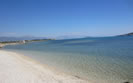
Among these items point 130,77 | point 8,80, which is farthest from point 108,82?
point 8,80

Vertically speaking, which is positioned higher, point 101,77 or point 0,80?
point 0,80

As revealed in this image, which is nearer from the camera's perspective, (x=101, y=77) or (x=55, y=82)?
(x=55, y=82)

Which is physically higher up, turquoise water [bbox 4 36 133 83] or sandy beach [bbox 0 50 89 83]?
sandy beach [bbox 0 50 89 83]

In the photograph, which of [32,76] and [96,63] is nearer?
[32,76]

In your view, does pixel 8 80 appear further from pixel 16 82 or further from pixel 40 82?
pixel 40 82

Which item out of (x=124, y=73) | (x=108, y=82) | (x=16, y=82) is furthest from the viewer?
(x=124, y=73)

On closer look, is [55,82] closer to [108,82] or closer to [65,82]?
[65,82]

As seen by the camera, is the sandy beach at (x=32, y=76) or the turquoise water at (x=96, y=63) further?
the turquoise water at (x=96, y=63)

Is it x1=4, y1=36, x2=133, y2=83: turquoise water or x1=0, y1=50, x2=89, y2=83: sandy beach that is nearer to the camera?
x1=0, y1=50, x2=89, y2=83: sandy beach

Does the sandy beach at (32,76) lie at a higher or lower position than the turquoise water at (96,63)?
higher

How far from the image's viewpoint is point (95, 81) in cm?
612

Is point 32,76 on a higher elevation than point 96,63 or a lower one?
higher

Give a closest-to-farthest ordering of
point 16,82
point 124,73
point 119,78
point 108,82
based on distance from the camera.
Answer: point 16,82 < point 108,82 < point 119,78 < point 124,73

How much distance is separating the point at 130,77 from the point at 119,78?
29.8 inches
